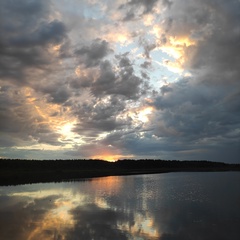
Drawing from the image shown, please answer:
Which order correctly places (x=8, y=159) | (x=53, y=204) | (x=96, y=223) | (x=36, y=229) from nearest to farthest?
(x=36, y=229), (x=96, y=223), (x=53, y=204), (x=8, y=159)

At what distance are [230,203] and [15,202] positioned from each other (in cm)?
2944

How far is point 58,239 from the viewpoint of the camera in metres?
21.4

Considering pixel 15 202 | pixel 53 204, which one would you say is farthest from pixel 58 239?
pixel 15 202

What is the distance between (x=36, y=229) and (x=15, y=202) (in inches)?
687

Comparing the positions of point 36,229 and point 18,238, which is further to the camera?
point 36,229

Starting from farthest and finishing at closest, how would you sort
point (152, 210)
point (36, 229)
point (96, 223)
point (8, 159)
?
point (8, 159)
point (152, 210)
point (96, 223)
point (36, 229)

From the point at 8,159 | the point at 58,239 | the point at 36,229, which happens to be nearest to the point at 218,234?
the point at 58,239

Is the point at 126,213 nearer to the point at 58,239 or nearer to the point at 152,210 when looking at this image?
the point at 152,210

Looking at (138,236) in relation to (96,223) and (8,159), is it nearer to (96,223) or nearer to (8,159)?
(96,223)

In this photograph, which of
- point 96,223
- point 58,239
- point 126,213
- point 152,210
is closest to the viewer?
point 58,239

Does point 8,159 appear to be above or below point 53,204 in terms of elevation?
above

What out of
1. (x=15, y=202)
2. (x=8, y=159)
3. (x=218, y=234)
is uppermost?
(x=8, y=159)

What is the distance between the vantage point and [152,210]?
34.2m

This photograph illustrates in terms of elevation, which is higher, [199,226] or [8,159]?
[8,159]
